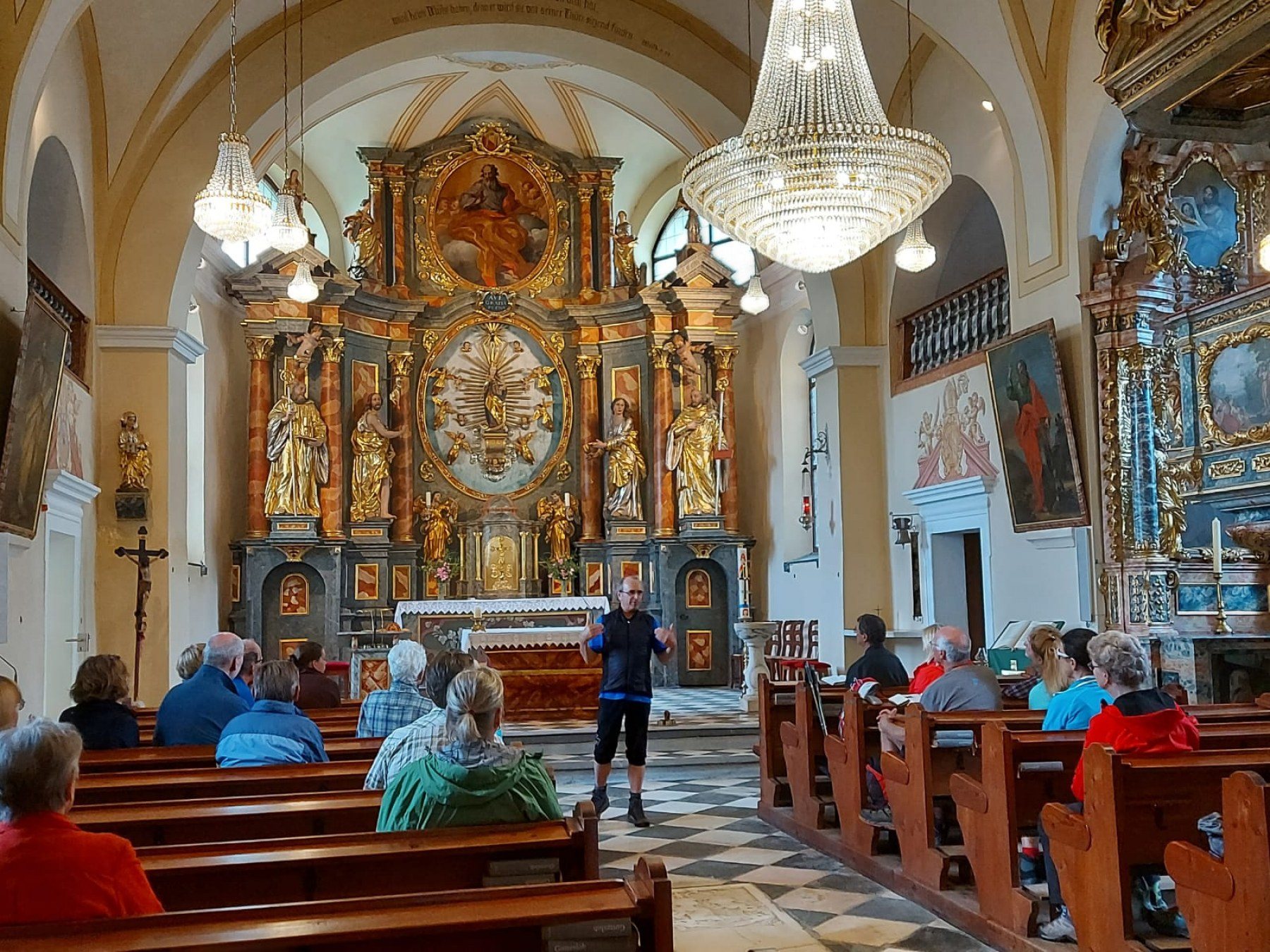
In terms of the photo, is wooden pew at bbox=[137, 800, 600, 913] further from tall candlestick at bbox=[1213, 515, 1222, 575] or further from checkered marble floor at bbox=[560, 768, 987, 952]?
tall candlestick at bbox=[1213, 515, 1222, 575]

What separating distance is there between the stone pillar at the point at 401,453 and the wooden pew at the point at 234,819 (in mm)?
13141

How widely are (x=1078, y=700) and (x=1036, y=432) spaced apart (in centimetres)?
476

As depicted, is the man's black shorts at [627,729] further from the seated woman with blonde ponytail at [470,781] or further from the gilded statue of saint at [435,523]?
the gilded statue of saint at [435,523]

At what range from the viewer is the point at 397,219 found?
17500mm

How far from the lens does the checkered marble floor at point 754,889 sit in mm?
4863

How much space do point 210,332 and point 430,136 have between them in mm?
4403

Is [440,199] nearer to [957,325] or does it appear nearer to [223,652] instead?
[957,325]

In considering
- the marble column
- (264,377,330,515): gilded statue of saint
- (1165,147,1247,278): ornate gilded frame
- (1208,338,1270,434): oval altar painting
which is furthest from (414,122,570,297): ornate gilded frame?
(1208,338,1270,434): oval altar painting

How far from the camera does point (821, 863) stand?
6.27 metres

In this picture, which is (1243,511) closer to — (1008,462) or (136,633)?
(1008,462)

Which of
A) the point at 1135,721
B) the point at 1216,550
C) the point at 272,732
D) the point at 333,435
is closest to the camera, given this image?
the point at 1135,721

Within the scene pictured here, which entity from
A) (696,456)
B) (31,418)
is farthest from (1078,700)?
(696,456)

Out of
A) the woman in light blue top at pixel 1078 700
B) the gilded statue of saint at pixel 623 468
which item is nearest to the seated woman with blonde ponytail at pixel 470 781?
the woman in light blue top at pixel 1078 700

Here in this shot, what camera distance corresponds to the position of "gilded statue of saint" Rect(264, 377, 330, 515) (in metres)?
15.8
